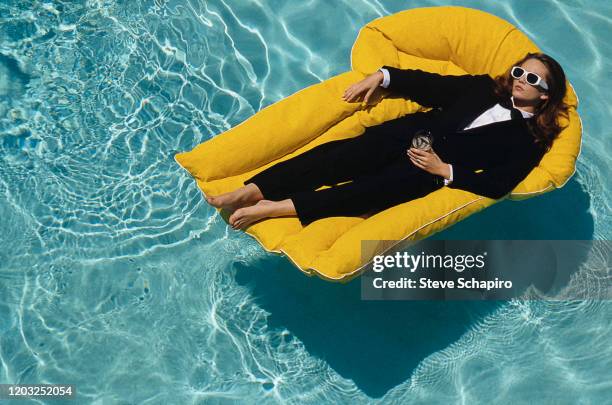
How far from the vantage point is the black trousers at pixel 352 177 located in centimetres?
381

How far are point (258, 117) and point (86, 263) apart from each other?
1.26 m

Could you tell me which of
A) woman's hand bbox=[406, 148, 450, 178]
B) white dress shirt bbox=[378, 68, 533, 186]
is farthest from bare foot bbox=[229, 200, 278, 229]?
white dress shirt bbox=[378, 68, 533, 186]

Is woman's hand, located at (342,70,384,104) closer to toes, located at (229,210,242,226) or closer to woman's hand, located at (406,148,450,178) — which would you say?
woman's hand, located at (406,148,450,178)

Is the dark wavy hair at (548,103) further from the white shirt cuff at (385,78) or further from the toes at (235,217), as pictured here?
the toes at (235,217)

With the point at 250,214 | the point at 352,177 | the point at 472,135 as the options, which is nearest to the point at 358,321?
the point at 352,177

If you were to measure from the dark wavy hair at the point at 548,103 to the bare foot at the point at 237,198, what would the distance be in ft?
4.47

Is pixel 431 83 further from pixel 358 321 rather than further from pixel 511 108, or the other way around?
pixel 358 321

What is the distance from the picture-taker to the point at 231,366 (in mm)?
4043

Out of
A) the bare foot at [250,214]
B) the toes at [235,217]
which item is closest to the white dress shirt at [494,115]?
the bare foot at [250,214]

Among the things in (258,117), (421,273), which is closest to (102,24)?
(258,117)

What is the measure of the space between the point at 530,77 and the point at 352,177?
1009 millimetres

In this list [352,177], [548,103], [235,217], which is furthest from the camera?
[352,177]

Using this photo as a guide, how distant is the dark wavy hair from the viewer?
378cm

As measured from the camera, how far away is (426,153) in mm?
3826
